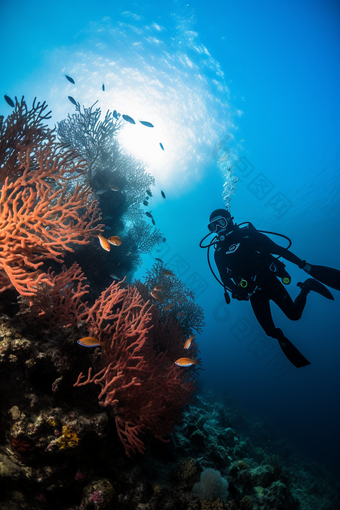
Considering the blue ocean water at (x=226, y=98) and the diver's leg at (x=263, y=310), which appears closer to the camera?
the diver's leg at (x=263, y=310)

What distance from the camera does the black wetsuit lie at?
5.71 m

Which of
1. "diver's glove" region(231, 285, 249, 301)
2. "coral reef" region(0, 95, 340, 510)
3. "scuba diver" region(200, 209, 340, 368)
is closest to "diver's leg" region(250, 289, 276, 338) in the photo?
"scuba diver" region(200, 209, 340, 368)

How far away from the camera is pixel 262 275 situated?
5.77 metres

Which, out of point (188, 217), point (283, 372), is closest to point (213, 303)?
point (283, 372)

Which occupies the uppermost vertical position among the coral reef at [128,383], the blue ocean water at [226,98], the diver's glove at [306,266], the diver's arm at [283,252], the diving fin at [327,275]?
the blue ocean water at [226,98]

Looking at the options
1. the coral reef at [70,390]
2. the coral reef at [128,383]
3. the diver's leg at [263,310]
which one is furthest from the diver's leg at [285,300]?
the coral reef at [128,383]

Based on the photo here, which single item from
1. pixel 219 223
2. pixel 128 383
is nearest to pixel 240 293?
pixel 219 223

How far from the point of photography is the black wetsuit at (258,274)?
5.71 m

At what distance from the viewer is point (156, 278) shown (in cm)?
712

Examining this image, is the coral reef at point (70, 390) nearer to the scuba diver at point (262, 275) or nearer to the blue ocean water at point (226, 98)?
the scuba diver at point (262, 275)

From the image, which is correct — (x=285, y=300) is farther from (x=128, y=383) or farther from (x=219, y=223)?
(x=128, y=383)

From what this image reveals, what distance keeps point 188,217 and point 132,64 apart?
23118 millimetres

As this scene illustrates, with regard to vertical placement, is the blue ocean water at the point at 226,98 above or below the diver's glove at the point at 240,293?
above

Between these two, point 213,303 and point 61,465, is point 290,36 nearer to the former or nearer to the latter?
point 61,465
